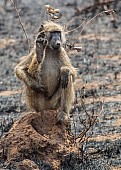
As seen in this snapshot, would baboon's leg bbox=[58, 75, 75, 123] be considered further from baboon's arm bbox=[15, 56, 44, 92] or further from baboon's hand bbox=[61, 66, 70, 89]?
baboon's arm bbox=[15, 56, 44, 92]

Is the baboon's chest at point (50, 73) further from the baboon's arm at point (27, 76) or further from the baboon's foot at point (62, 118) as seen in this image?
the baboon's foot at point (62, 118)

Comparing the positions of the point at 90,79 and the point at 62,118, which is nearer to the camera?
the point at 62,118

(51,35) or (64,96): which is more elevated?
(51,35)

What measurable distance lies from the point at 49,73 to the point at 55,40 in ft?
1.14

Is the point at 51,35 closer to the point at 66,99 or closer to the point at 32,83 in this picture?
the point at 32,83

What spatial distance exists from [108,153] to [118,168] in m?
0.50

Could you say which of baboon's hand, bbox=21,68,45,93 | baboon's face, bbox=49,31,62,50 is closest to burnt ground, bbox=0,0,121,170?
baboon's hand, bbox=21,68,45,93

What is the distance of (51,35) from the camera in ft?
19.0

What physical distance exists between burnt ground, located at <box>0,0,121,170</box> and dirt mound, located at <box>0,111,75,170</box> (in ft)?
1.20

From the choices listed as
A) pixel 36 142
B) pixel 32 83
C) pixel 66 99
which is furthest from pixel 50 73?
pixel 36 142

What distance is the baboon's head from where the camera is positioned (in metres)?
5.66

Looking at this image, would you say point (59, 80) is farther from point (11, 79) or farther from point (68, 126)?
point (11, 79)

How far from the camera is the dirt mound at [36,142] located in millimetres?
5262

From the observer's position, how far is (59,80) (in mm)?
5820
